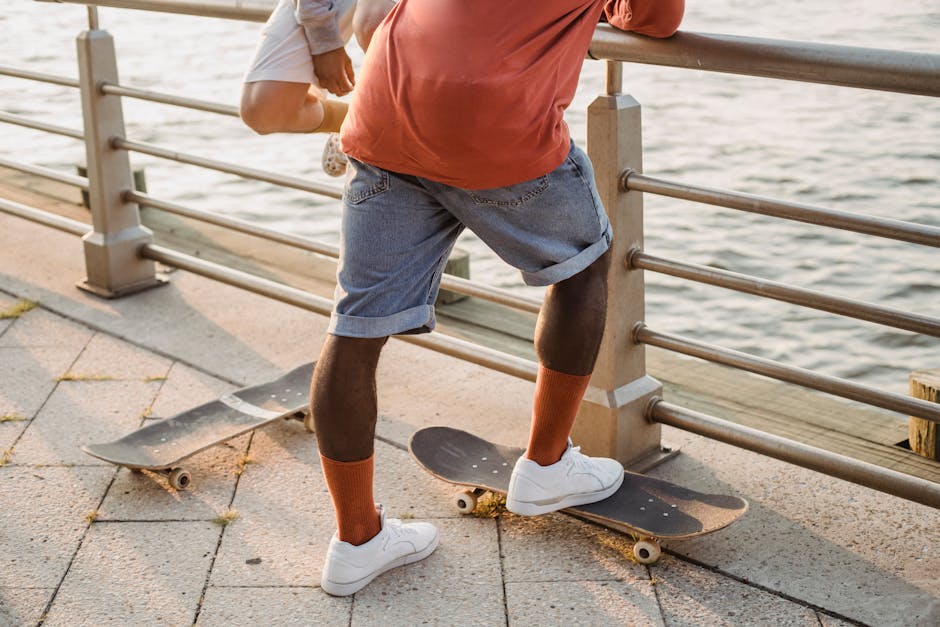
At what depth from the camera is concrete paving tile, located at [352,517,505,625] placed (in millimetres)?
2480

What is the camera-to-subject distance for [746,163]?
→ 35.7ft

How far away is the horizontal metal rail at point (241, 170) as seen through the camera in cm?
365

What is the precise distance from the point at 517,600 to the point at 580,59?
1.16 metres

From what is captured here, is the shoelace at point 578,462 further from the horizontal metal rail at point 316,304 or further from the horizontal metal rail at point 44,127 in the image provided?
the horizontal metal rail at point 44,127

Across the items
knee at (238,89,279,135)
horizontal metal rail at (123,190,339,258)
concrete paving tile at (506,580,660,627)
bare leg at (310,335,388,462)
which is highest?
knee at (238,89,279,135)

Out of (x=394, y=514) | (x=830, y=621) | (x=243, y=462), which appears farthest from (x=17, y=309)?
(x=830, y=621)

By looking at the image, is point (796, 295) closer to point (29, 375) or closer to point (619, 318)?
point (619, 318)

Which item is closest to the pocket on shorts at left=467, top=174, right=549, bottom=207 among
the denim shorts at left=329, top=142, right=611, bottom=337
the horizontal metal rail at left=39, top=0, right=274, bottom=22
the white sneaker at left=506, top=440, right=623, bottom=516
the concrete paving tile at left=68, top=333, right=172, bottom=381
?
the denim shorts at left=329, top=142, right=611, bottom=337

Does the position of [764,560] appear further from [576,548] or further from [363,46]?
[363,46]

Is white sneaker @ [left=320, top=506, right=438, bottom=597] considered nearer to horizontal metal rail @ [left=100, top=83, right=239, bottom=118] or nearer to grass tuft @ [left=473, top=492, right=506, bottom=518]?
grass tuft @ [left=473, top=492, right=506, bottom=518]

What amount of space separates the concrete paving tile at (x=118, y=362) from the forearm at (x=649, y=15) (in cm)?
194

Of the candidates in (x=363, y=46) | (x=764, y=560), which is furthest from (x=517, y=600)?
(x=363, y=46)

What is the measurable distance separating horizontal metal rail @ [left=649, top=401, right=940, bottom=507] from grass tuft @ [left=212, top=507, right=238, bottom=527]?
1.13 meters

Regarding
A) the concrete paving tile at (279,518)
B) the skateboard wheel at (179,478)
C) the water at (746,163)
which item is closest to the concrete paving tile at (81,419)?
the skateboard wheel at (179,478)
